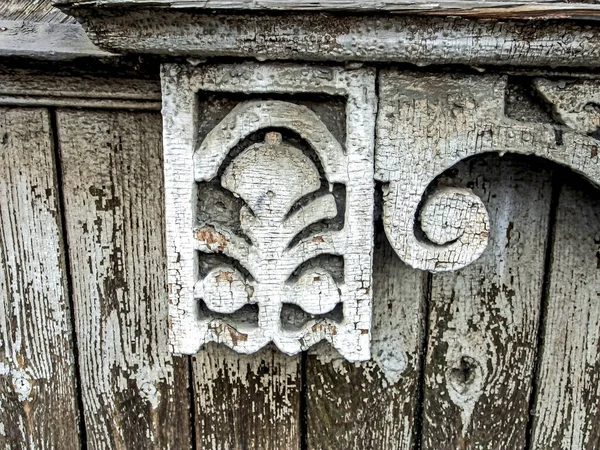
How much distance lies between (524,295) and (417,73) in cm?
32

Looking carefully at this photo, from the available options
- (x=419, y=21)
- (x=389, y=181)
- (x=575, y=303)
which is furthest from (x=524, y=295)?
(x=419, y=21)

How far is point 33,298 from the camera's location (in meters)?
0.82

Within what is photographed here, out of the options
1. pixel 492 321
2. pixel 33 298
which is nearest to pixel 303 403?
pixel 492 321

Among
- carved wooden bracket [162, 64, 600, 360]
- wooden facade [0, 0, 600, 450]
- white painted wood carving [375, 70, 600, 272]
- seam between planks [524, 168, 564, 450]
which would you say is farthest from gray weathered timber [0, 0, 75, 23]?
seam between planks [524, 168, 564, 450]

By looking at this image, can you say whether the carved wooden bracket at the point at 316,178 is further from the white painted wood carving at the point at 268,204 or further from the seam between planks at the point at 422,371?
the seam between planks at the point at 422,371

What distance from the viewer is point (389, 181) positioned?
654 mm

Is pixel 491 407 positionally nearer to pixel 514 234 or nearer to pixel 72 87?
pixel 514 234

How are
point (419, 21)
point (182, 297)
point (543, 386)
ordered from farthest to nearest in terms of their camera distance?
point (543, 386)
point (182, 297)
point (419, 21)

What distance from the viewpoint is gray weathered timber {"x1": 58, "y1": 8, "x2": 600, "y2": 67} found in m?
0.58

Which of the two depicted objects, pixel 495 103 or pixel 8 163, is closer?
pixel 495 103

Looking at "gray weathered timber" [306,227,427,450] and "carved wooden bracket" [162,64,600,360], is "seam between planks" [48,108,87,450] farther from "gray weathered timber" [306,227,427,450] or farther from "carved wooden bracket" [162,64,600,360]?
"gray weathered timber" [306,227,427,450]

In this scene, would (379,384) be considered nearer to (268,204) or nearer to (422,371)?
(422,371)

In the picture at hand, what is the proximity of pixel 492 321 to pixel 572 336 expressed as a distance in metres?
0.10

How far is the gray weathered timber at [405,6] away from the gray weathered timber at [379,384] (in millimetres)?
340
